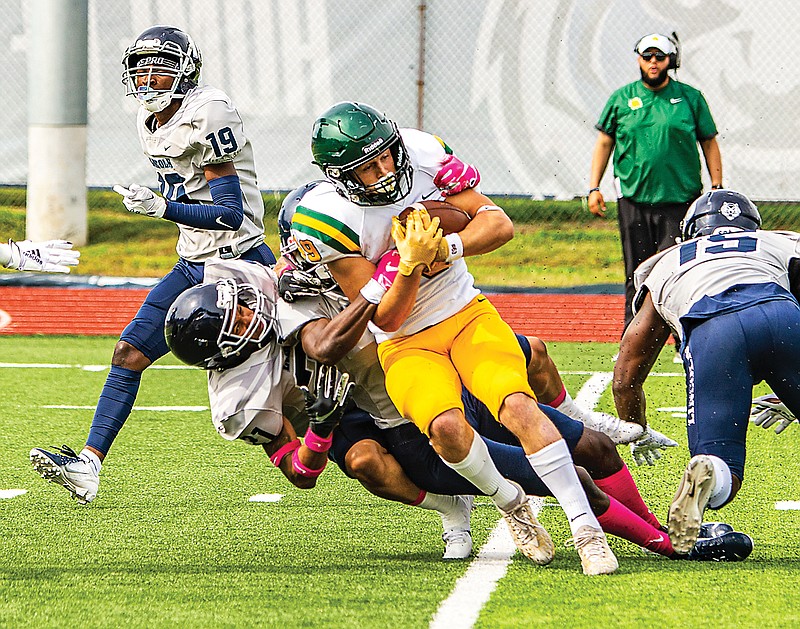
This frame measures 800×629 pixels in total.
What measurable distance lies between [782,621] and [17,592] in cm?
196

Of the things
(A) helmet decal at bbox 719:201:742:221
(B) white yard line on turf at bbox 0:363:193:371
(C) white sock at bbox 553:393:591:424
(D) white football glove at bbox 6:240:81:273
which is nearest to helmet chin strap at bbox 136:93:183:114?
(D) white football glove at bbox 6:240:81:273

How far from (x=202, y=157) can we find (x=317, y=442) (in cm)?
157

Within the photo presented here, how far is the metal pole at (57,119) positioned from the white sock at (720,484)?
8387 mm

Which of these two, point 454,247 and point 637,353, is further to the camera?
point 637,353

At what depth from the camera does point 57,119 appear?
436 inches

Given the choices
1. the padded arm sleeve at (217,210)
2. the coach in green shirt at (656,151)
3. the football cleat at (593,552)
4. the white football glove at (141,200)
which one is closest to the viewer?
the football cleat at (593,552)

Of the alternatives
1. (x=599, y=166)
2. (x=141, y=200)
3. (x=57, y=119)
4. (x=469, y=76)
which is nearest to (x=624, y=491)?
(x=141, y=200)

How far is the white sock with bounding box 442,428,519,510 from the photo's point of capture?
3.56 m

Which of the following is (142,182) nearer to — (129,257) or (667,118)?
(129,257)

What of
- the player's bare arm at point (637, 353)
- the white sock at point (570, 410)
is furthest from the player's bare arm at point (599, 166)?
the player's bare arm at point (637, 353)

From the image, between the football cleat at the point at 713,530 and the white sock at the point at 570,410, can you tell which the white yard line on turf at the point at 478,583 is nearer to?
the white sock at the point at 570,410

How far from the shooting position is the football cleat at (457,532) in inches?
150

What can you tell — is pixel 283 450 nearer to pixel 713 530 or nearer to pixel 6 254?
pixel 6 254

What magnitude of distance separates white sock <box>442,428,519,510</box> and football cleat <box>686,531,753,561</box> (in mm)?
→ 558
